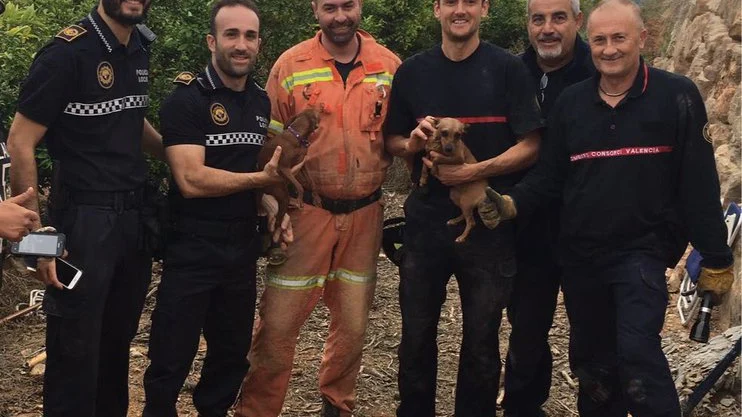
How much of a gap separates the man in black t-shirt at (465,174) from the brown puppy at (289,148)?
1.60 ft

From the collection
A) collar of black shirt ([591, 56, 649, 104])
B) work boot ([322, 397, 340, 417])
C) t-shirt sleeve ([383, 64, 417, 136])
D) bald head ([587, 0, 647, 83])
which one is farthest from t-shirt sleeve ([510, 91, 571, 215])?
work boot ([322, 397, 340, 417])

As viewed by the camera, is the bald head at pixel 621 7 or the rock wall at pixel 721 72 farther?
the rock wall at pixel 721 72

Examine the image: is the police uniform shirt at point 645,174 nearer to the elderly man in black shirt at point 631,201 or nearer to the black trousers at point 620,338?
the elderly man in black shirt at point 631,201

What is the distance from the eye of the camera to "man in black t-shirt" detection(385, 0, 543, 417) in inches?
160

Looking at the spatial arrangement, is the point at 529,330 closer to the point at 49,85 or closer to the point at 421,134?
the point at 421,134

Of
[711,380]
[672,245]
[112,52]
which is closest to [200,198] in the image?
[112,52]

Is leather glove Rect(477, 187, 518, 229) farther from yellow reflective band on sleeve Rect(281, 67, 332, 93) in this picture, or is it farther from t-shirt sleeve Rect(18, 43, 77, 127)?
t-shirt sleeve Rect(18, 43, 77, 127)

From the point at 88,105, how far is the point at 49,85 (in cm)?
20

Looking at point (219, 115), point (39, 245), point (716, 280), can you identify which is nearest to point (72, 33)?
point (219, 115)

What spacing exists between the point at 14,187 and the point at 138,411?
1.81 m

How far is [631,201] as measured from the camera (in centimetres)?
372

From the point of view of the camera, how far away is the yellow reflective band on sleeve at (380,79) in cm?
434

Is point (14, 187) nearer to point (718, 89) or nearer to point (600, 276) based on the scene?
point (600, 276)

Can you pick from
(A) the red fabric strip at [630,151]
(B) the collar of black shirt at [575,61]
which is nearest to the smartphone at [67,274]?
(A) the red fabric strip at [630,151]
